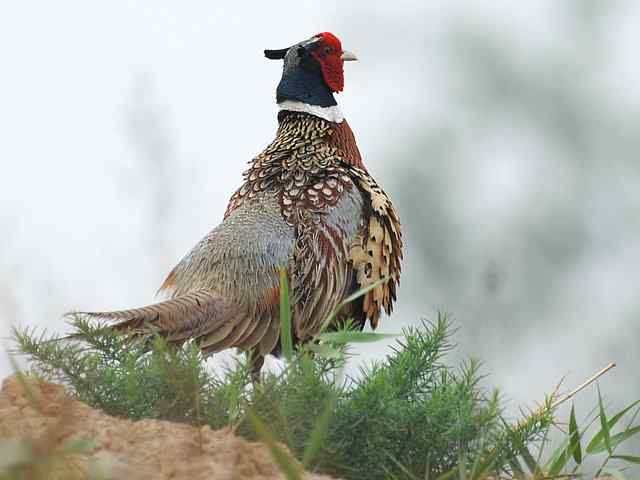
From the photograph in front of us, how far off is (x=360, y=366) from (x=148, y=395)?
0.63 metres

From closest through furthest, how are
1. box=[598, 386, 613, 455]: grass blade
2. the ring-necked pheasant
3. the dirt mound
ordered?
the dirt mound
box=[598, 386, 613, 455]: grass blade
the ring-necked pheasant

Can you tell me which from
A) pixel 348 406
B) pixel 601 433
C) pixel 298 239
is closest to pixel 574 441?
pixel 601 433

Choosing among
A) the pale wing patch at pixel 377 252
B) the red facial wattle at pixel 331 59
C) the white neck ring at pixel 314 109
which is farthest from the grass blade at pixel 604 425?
the red facial wattle at pixel 331 59

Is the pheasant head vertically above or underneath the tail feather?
above

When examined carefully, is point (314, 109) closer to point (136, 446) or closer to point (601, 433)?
point (601, 433)

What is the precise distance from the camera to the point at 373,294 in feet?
16.5

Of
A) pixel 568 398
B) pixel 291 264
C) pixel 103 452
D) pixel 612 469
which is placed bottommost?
pixel 103 452

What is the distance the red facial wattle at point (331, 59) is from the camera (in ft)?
18.4

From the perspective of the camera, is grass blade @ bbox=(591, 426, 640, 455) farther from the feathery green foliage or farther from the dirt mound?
the dirt mound

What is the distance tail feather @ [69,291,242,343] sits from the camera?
12.1 feet

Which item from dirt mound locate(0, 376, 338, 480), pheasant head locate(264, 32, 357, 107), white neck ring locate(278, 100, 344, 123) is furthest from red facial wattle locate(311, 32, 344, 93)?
dirt mound locate(0, 376, 338, 480)

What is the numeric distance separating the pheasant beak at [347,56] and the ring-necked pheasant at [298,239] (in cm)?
4

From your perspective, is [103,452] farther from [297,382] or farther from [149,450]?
[297,382]

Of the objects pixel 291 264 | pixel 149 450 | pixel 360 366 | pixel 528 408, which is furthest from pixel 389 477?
pixel 291 264
